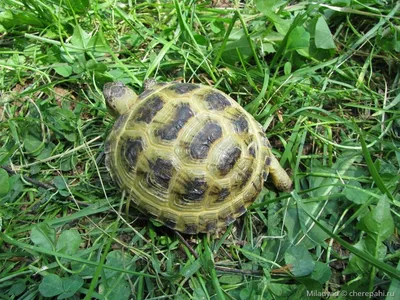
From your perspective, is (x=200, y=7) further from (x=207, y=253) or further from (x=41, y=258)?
(x=41, y=258)

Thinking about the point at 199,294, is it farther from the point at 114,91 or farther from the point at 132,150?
the point at 114,91

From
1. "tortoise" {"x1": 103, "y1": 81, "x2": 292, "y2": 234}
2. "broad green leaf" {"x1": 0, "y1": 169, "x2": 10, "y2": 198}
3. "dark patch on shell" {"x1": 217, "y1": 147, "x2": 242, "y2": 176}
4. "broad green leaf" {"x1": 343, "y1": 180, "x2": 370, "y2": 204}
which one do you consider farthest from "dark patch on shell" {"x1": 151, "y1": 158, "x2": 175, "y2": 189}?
A: "broad green leaf" {"x1": 343, "y1": 180, "x2": 370, "y2": 204}

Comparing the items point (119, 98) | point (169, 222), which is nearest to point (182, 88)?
point (119, 98)

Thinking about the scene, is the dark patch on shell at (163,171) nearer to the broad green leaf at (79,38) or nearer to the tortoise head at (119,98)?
the tortoise head at (119,98)

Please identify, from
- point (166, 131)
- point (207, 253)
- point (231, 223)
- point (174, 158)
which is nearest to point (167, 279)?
point (207, 253)

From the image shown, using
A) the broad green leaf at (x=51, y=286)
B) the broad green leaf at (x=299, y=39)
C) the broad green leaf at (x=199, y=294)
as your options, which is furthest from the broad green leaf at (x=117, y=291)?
the broad green leaf at (x=299, y=39)
